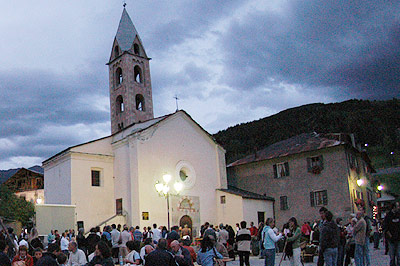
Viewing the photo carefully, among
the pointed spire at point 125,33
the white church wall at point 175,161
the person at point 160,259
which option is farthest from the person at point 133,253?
the pointed spire at point 125,33

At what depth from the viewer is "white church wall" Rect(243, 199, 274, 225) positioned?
28.8 metres

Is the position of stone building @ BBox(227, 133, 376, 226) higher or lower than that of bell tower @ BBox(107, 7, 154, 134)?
lower

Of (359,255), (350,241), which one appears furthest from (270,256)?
(350,241)

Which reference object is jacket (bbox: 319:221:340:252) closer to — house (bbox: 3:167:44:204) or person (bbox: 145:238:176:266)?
person (bbox: 145:238:176:266)

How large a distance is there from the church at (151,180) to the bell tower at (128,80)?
1033 centimetres

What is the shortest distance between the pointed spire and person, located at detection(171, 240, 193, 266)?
3784cm

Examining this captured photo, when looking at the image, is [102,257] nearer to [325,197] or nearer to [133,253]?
[133,253]

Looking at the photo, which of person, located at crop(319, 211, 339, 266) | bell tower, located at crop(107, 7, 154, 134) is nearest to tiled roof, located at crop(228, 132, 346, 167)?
bell tower, located at crop(107, 7, 154, 134)

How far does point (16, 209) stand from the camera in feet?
129

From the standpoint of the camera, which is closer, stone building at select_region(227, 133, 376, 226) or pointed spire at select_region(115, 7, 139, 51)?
stone building at select_region(227, 133, 376, 226)

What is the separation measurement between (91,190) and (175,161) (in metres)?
5.94

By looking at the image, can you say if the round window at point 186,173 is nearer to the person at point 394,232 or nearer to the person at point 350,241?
the person at point 350,241

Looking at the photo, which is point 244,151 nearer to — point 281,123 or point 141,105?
point 281,123

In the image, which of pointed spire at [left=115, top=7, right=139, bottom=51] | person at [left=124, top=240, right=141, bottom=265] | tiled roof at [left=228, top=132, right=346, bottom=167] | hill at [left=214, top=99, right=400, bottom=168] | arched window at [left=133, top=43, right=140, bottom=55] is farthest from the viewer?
hill at [left=214, top=99, right=400, bottom=168]
